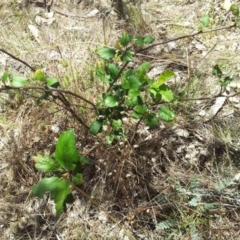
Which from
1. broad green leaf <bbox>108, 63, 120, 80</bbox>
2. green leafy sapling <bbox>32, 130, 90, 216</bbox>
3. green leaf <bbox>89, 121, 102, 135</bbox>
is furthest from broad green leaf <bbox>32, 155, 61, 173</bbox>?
broad green leaf <bbox>108, 63, 120, 80</bbox>

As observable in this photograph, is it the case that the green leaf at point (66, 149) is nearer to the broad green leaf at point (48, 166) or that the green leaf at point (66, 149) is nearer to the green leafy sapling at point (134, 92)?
the broad green leaf at point (48, 166)

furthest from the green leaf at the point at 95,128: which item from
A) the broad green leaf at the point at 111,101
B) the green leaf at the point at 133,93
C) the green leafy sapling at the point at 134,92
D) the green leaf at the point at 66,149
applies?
the green leaf at the point at 66,149

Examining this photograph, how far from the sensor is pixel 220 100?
2.31m

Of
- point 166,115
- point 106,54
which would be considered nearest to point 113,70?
point 106,54

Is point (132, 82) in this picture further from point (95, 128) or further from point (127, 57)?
point (95, 128)

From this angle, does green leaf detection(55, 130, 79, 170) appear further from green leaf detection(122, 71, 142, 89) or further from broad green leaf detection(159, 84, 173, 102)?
broad green leaf detection(159, 84, 173, 102)

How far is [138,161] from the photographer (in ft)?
6.81

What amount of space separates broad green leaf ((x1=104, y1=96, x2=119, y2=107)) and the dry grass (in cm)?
41

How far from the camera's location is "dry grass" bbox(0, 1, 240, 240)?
1.96 metres

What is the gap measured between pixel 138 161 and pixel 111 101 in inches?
21.4

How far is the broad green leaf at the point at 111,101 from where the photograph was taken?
1641 mm

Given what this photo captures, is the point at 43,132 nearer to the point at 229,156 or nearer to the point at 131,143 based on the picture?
the point at 131,143

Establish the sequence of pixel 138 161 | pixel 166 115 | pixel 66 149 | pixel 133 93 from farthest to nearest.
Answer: pixel 138 161 → pixel 166 115 → pixel 133 93 → pixel 66 149

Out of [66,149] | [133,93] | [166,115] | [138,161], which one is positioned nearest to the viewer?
[66,149]
